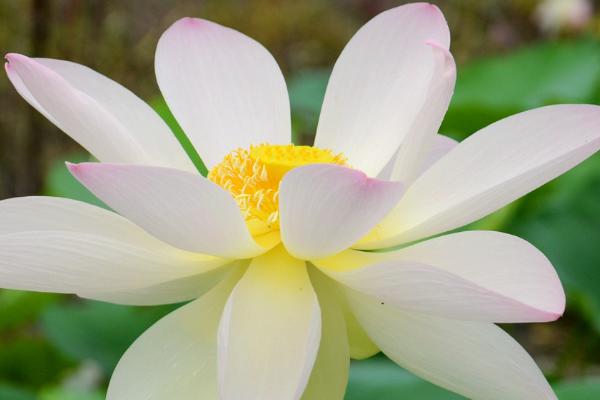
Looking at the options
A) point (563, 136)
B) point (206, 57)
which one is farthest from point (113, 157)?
point (563, 136)

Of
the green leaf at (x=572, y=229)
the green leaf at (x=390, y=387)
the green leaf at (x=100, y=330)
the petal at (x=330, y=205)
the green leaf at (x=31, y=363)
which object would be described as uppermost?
the petal at (x=330, y=205)

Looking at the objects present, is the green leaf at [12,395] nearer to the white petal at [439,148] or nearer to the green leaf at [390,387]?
the green leaf at [390,387]

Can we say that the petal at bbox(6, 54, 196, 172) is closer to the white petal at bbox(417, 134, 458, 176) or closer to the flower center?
the flower center

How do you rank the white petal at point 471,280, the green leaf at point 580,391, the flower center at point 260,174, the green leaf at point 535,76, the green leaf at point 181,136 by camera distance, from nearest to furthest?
1. the white petal at point 471,280
2. the flower center at point 260,174
3. the green leaf at point 580,391
4. the green leaf at point 181,136
5. the green leaf at point 535,76

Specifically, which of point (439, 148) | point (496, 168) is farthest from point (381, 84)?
point (496, 168)

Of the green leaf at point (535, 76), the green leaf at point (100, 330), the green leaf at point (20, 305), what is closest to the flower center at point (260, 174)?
the green leaf at point (100, 330)

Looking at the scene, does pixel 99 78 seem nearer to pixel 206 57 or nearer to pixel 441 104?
pixel 206 57
